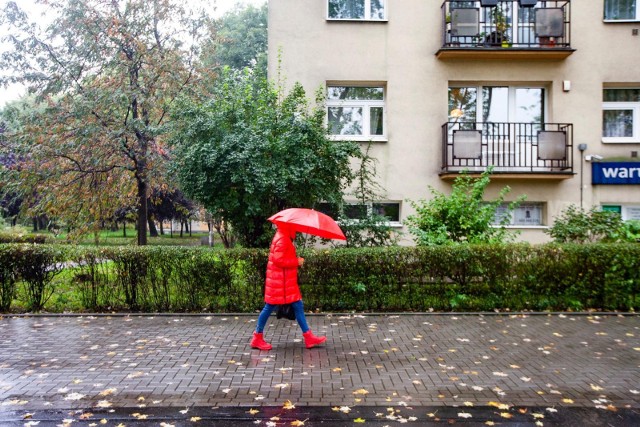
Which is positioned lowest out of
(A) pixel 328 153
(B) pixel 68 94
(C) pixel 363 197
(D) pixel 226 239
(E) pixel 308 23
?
(D) pixel 226 239

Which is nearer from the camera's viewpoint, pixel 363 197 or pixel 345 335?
pixel 345 335

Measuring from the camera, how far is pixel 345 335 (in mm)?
8086

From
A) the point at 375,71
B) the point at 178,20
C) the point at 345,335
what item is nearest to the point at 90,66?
the point at 178,20

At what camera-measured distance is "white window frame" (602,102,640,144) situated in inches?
579

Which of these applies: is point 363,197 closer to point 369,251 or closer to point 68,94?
point 369,251

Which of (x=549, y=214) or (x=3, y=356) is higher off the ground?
(x=549, y=214)

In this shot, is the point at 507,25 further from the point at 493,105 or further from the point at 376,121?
the point at 376,121

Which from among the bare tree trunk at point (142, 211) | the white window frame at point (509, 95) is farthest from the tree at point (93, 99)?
the white window frame at point (509, 95)

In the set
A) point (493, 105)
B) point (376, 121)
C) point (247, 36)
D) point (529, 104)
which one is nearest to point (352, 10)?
point (376, 121)

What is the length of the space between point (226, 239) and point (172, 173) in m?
2.62

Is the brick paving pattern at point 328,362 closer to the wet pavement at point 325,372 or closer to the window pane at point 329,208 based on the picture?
the wet pavement at point 325,372

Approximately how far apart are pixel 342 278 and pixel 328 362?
309 cm

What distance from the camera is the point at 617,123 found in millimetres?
15039

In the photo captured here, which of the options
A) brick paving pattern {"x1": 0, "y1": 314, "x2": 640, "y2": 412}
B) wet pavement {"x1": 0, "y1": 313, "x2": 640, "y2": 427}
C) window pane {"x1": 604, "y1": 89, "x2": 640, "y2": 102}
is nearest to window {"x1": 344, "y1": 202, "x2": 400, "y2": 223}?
brick paving pattern {"x1": 0, "y1": 314, "x2": 640, "y2": 412}
